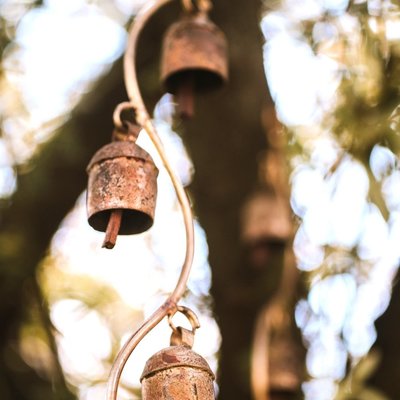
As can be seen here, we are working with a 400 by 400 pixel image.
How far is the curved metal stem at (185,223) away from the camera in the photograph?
4.21ft

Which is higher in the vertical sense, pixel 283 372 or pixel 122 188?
pixel 122 188

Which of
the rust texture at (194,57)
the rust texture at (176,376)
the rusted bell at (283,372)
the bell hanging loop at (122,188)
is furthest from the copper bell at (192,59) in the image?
the rusted bell at (283,372)

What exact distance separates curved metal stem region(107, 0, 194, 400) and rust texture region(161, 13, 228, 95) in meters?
0.10

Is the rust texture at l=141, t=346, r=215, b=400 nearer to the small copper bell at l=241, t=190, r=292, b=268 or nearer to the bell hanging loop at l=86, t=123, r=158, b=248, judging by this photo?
the bell hanging loop at l=86, t=123, r=158, b=248

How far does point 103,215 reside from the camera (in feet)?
4.75

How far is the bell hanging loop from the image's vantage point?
4.65 ft

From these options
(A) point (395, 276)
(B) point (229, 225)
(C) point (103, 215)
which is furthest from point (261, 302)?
(C) point (103, 215)

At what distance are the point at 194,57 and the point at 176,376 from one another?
814 millimetres

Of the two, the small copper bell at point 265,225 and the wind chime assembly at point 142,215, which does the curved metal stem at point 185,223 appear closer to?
the wind chime assembly at point 142,215

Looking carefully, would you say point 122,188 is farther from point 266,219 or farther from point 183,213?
point 266,219

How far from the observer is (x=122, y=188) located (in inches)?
56.2

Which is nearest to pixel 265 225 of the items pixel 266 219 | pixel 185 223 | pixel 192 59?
pixel 266 219

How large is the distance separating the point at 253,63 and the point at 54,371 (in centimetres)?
124

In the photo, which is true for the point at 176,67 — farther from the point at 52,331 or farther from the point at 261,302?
the point at 52,331
